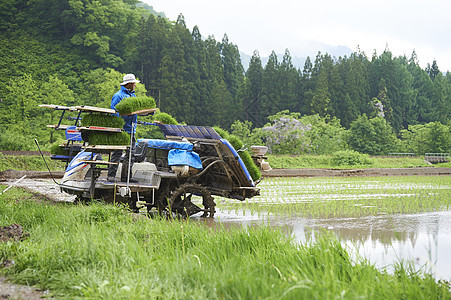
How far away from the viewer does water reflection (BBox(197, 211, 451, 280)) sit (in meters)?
5.73

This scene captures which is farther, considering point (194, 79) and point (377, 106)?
point (377, 106)

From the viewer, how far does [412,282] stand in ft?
12.1

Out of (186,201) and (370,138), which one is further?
(370,138)

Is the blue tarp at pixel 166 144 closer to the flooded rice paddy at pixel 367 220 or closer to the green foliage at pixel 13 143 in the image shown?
the flooded rice paddy at pixel 367 220

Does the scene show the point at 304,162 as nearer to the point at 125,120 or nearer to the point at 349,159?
the point at 349,159

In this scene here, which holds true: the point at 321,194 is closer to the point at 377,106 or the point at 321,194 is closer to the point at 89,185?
the point at 89,185

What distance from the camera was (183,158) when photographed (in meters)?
7.88

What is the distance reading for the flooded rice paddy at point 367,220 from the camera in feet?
19.0

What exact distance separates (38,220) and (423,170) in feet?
98.1

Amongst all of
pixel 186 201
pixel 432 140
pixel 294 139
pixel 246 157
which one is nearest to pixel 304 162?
pixel 294 139

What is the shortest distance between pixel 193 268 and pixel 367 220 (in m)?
5.82

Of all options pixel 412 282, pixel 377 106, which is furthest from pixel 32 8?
pixel 412 282

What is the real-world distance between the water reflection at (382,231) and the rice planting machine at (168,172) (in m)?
0.66

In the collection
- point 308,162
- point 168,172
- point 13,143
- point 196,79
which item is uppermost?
point 196,79
